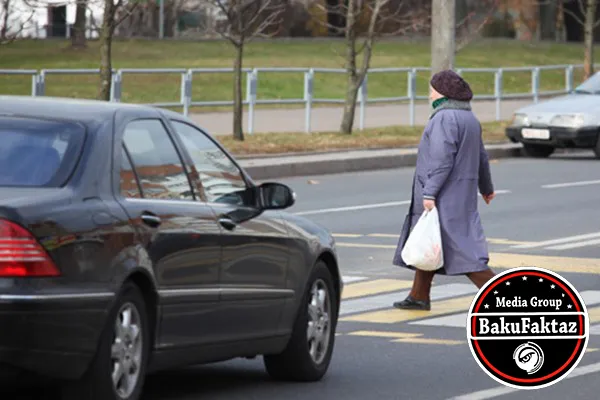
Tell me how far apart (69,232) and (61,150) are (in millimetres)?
562

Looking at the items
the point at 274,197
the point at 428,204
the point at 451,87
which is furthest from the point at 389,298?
the point at 274,197

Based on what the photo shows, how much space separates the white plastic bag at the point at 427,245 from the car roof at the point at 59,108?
399 cm

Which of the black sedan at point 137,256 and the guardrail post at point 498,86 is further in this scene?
the guardrail post at point 498,86

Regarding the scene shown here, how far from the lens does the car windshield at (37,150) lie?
7184mm

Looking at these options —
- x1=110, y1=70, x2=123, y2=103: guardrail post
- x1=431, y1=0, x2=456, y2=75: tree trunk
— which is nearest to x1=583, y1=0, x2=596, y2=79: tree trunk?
x1=431, y1=0, x2=456, y2=75: tree trunk

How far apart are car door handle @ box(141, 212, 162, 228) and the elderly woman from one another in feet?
13.9

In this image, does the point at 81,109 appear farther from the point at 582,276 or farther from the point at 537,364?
the point at 582,276

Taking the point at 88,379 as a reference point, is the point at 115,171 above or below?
above

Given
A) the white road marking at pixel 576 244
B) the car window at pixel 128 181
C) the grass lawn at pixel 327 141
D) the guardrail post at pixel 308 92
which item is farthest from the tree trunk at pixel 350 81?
the car window at pixel 128 181

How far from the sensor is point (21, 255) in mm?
6707

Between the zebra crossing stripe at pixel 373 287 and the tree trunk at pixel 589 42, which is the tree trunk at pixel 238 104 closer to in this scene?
the tree trunk at pixel 589 42

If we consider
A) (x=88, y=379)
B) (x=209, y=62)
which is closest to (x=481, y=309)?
(x=88, y=379)

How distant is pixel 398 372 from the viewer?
30.9ft

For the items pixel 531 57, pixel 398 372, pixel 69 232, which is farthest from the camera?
pixel 531 57
